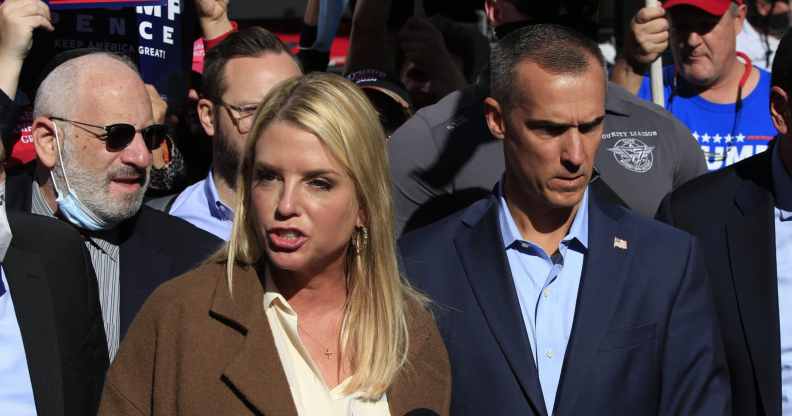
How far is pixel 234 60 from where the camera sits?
186 inches

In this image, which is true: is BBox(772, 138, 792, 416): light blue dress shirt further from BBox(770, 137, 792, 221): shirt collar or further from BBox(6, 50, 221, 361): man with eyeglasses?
BBox(6, 50, 221, 361): man with eyeglasses

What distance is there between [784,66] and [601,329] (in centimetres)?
109

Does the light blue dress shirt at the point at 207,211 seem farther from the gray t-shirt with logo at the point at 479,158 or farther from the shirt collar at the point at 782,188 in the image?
the shirt collar at the point at 782,188

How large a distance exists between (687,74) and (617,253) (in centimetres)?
211

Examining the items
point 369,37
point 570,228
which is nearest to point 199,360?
point 570,228

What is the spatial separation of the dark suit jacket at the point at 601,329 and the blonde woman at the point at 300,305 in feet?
0.46

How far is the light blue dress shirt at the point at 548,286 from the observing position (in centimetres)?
326

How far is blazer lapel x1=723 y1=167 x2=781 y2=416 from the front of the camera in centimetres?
351

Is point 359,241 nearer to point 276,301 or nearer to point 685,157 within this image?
point 276,301

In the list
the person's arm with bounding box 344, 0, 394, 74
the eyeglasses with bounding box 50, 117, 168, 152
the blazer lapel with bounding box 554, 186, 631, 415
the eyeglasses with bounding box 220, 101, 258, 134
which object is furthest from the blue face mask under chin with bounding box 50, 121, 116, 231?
the person's arm with bounding box 344, 0, 394, 74

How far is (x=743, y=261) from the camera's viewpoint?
3639 mm

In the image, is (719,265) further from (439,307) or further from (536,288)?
(439,307)

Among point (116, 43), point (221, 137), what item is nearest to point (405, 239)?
point (221, 137)

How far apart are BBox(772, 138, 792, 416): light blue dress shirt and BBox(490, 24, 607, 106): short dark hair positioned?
0.69 m
